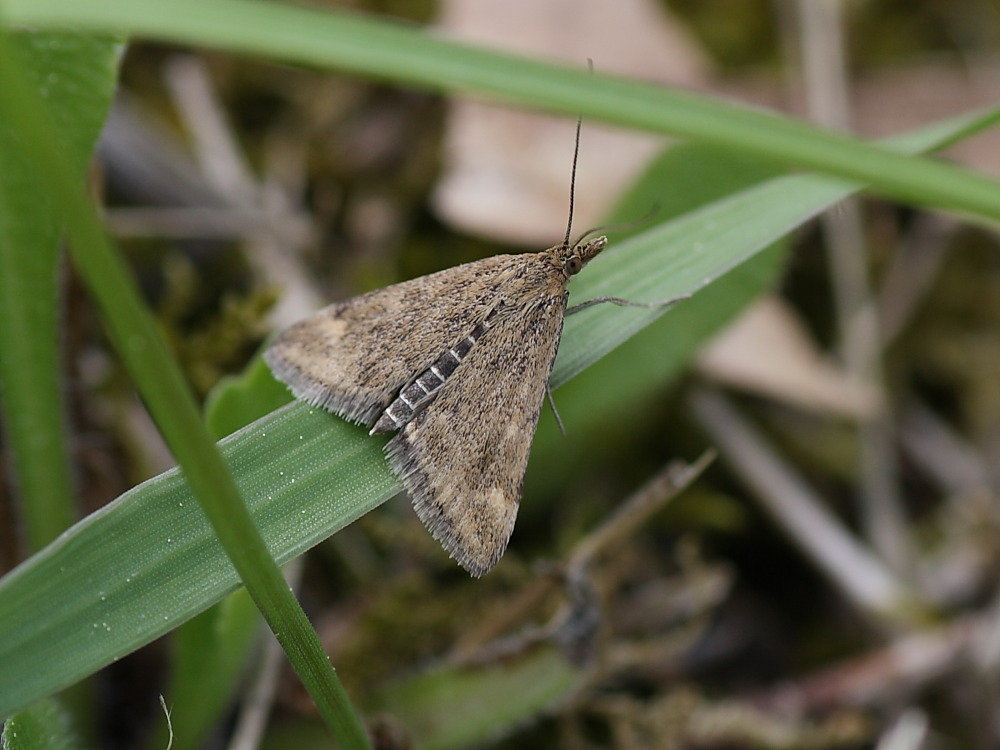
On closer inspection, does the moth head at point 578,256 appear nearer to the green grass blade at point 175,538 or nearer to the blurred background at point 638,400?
the green grass blade at point 175,538

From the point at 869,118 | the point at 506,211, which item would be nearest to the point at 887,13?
the point at 869,118

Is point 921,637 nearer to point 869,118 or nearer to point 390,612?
point 390,612

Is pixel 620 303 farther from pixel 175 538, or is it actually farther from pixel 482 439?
pixel 175 538

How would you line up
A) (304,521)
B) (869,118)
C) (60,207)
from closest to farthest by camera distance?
(60,207)
(304,521)
(869,118)

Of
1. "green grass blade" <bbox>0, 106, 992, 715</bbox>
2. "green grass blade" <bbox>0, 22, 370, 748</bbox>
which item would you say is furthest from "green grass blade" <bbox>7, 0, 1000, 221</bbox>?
"green grass blade" <bbox>0, 106, 992, 715</bbox>

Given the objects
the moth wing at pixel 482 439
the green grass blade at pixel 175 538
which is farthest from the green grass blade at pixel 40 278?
the moth wing at pixel 482 439

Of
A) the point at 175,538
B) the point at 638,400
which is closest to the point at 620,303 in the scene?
the point at 638,400

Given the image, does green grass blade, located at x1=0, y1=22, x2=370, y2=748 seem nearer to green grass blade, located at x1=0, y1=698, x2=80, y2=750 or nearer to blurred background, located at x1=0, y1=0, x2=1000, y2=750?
green grass blade, located at x1=0, y1=698, x2=80, y2=750
